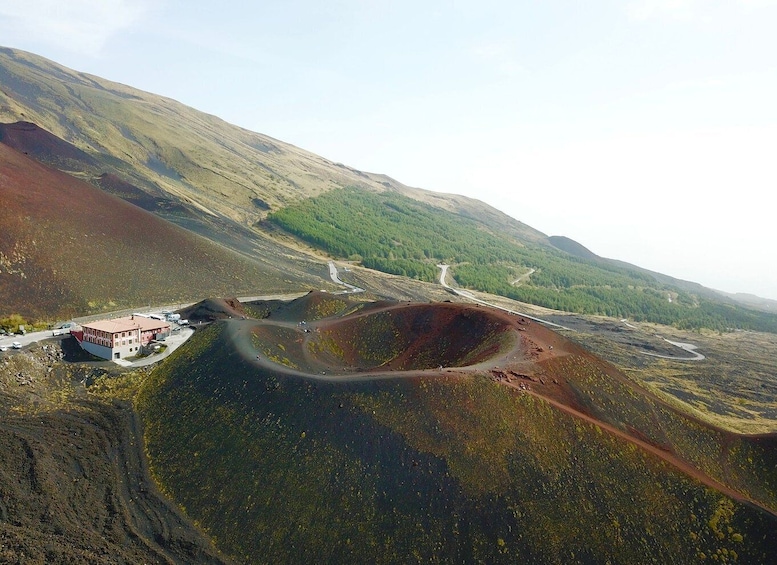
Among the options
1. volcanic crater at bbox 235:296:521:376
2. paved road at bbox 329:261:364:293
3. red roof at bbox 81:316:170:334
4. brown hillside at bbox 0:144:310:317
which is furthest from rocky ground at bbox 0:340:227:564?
paved road at bbox 329:261:364:293

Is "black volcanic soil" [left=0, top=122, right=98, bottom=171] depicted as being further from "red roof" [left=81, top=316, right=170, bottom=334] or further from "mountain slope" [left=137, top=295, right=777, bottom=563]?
"mountain slope" [left=137, top=295, right=777, bottom=563]

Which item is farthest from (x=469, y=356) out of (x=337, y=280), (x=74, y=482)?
(x=337, y=280)

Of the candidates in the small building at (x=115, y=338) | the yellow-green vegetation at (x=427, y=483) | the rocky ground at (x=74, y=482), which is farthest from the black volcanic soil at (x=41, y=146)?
the yellow-green vegetation at (x=427, y=483)

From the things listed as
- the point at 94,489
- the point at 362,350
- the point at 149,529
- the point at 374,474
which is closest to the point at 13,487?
the point at 94,489

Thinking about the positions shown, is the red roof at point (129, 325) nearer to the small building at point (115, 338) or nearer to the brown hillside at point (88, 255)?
the small building at point (115, 338)

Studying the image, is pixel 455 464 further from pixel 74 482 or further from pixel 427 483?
pixel 74 482
